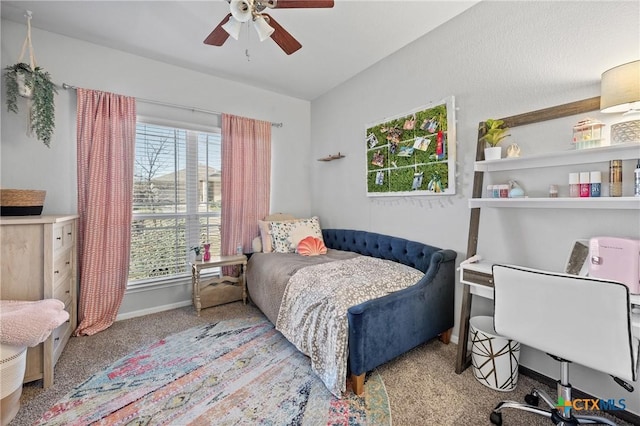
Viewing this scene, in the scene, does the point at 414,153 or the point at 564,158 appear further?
the point at 414,153

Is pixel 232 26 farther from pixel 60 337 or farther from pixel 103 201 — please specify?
pixel 60 337

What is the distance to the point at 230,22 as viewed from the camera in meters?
1.69

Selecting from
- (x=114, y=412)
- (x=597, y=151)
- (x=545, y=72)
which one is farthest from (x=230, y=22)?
(x=114, y=412)

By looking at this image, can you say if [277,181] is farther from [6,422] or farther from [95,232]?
[6,422]

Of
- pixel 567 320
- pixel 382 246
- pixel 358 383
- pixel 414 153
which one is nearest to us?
pixel 567 320

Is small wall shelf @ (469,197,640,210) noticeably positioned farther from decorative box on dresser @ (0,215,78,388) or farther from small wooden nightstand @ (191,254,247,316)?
decorative box on dresser @ (0,215,78,388)

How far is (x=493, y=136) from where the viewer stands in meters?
1.87

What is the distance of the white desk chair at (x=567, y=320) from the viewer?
1066 mm

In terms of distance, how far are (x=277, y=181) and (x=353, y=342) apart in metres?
2.61

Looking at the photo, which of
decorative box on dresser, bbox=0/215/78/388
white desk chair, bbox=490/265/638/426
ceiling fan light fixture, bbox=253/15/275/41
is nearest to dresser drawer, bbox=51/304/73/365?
decorative box on dresser, bbox=0/215/78/388

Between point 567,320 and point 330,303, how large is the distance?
Result: 3.98ft

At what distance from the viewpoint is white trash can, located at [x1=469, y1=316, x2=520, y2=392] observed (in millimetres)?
1713

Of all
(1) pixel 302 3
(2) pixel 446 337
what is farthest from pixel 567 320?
(1) pixel 302 3

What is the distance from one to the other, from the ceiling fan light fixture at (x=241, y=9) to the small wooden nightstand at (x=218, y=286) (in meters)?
2.24
